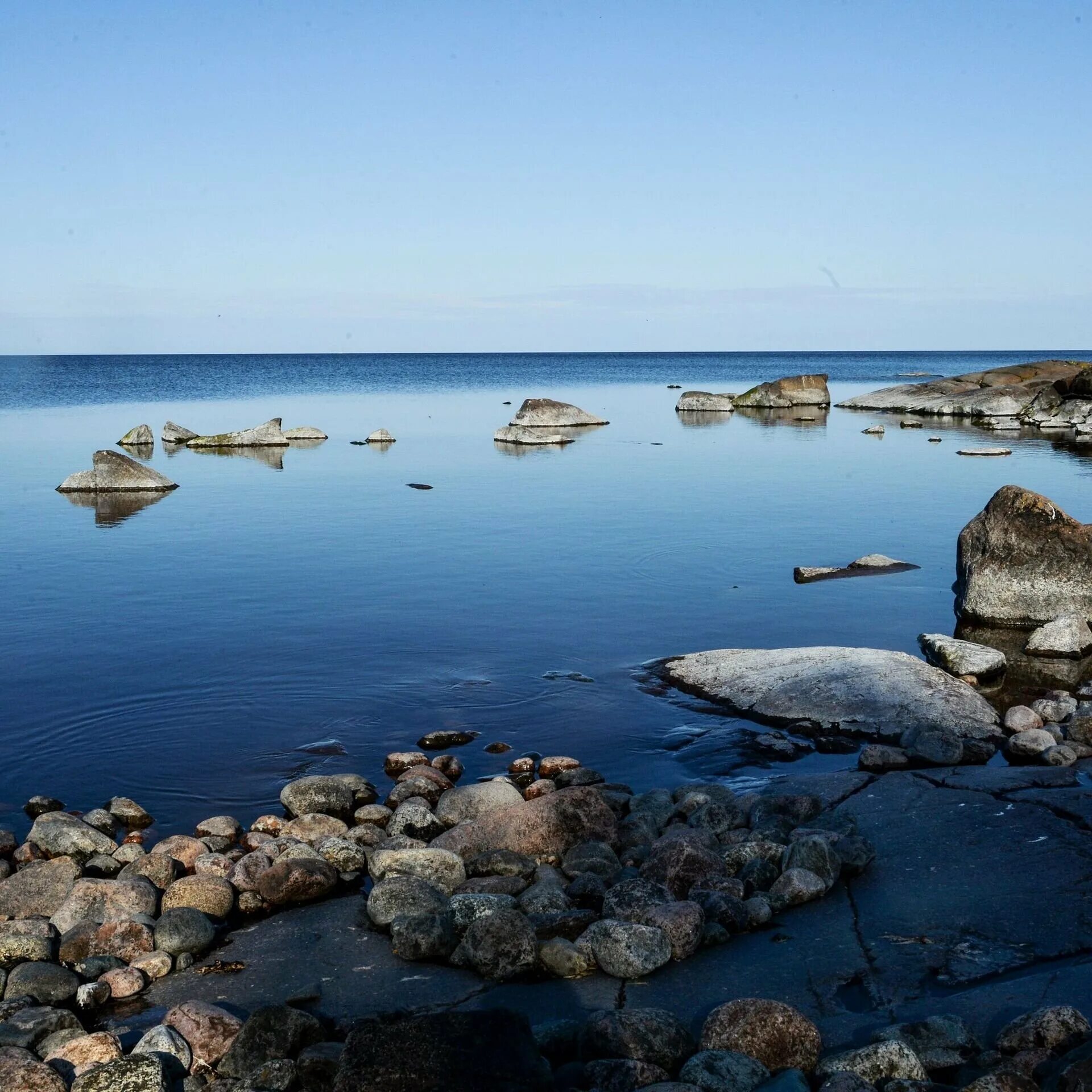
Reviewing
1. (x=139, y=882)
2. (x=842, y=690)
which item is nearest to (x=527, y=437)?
(x=842, y=690)

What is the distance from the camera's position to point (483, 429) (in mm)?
56719

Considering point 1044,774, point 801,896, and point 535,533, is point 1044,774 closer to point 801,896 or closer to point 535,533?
point 801,896

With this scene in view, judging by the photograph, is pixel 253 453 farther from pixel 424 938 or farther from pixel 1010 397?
pixel 1010 397

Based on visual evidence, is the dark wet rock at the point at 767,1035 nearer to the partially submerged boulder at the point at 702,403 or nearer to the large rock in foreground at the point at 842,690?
the large rock in foreground at the point at 842,690

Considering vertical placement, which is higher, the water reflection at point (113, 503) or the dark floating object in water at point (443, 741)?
the water reflection at point (113, 503)

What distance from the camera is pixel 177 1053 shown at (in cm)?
636

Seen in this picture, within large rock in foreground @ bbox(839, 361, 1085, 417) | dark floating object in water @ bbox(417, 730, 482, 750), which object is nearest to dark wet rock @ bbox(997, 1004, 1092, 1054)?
dark floating object in water @ bbox(417, 730, 482, 750)

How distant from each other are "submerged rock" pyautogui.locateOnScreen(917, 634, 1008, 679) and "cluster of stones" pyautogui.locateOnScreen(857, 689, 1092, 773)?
2.15 m

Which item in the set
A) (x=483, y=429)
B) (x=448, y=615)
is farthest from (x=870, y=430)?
(x=448, y=615)

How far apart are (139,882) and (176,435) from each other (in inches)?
1721

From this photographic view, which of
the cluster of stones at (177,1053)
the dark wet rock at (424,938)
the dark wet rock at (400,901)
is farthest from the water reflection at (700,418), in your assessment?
the cluster of stones at (177,1053)

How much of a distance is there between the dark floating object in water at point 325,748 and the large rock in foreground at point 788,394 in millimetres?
64177

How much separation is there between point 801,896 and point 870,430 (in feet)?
165

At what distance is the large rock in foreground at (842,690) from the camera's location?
12.3 meters
